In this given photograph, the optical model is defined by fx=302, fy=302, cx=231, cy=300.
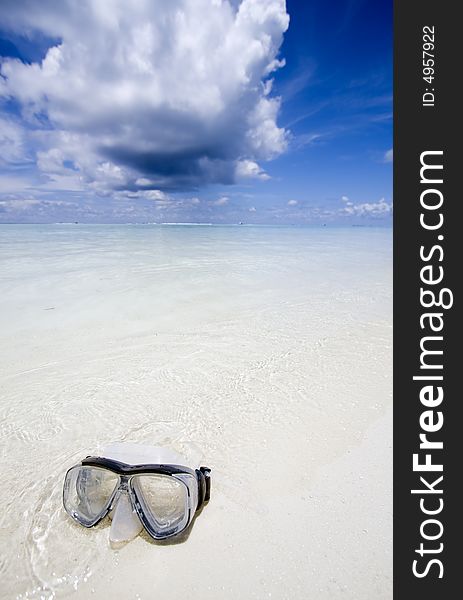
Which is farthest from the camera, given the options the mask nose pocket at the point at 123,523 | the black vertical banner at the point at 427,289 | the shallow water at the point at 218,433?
the black vertical banner at the point at 427,289

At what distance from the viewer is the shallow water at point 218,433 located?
5.69ft

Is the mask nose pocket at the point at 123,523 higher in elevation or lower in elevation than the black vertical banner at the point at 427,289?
lower

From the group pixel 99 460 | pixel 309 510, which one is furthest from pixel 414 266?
pixel 99 460

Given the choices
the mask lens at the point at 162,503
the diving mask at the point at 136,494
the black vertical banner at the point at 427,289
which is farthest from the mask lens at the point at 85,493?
the black vertical banner at the point at 427,289

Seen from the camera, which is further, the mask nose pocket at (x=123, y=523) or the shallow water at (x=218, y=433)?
the mask nose pocket at (x=123, y=523)

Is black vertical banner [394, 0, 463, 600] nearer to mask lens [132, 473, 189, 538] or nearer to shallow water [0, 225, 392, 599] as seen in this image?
shallow water [0, 225, 392, 599]

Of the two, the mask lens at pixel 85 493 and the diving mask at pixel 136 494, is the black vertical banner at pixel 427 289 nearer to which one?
the diving mask at pixel 136 494

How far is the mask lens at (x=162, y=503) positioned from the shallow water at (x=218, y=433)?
11cm

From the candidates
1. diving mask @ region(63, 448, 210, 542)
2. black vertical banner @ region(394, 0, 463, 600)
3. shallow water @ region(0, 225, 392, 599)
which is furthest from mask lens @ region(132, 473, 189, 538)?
black vertical banner @ region(394, 0, 463, 600)

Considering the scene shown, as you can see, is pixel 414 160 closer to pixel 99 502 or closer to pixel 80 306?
pixel 99 502

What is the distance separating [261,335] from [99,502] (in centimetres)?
374

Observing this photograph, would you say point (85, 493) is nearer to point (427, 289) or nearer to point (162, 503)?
point (162, 503)

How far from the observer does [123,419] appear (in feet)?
10.2

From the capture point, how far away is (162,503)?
201 centimetres
